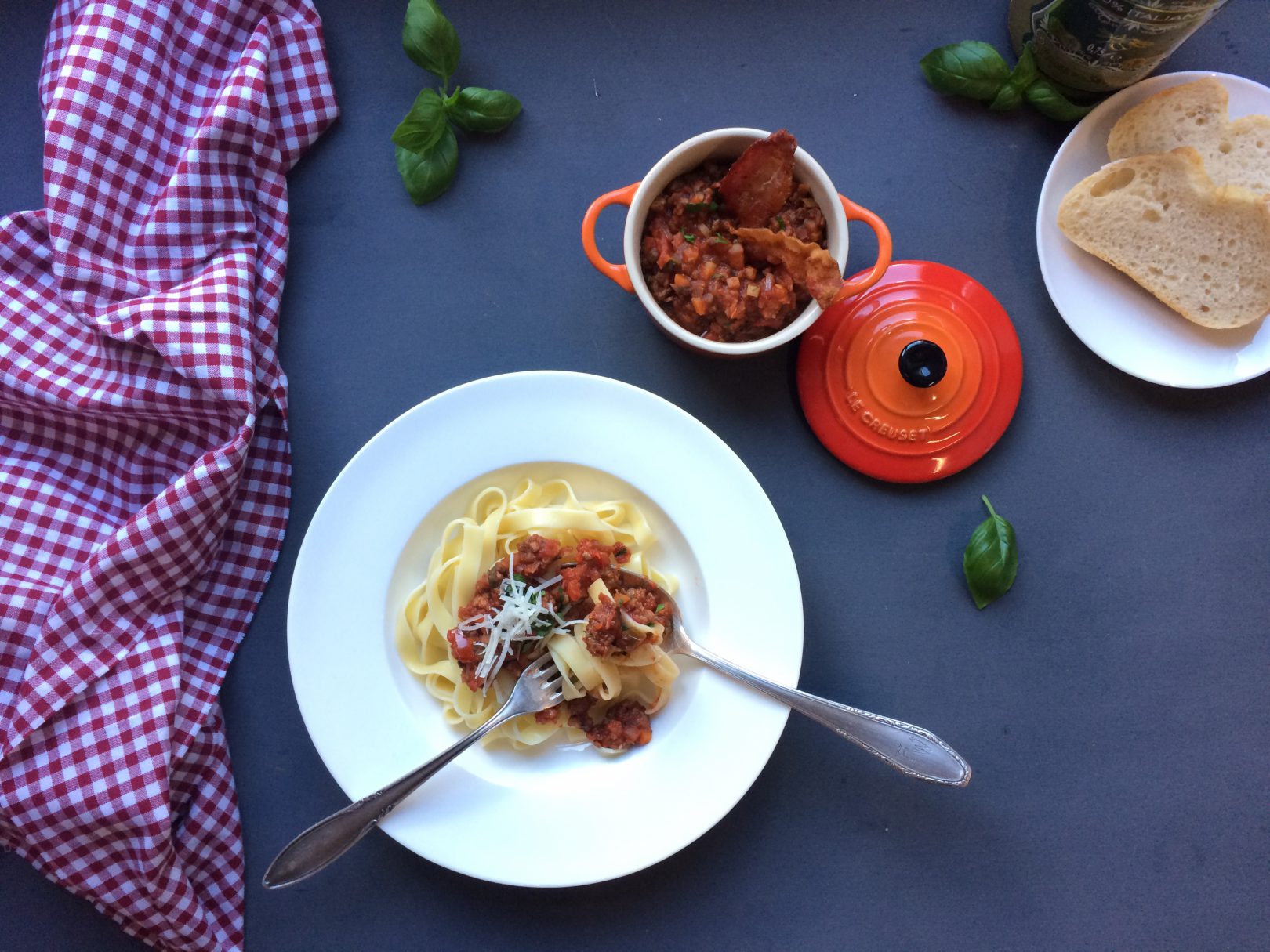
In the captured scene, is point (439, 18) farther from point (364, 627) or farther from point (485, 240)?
point (364, 627)

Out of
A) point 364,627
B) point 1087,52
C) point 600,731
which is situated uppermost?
point 1087,52

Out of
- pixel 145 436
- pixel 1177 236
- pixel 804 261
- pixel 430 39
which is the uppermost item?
pixel 430 39

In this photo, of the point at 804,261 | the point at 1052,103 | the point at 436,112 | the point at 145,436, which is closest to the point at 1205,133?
the point at 1052,103

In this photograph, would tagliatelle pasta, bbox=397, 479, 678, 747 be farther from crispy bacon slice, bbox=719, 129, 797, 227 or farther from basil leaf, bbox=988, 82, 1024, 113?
basil leaf, bbox=988, 82, 1024, 113

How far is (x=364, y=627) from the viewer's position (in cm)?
225

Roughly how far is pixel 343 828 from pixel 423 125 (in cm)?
194

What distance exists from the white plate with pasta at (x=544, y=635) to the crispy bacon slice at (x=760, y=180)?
540 millimetres

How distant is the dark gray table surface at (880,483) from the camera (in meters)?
2.54

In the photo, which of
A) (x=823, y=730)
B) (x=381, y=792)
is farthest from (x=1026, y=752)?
(x=381, y=792)

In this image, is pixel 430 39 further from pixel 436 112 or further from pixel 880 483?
pixel 880 483

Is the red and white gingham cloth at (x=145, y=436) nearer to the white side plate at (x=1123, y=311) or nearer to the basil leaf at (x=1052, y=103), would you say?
the basil leaf at (x=1052, y=103)

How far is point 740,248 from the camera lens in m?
2.12

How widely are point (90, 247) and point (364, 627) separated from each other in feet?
4.35

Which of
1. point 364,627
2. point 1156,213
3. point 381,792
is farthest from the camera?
point 1156,213
